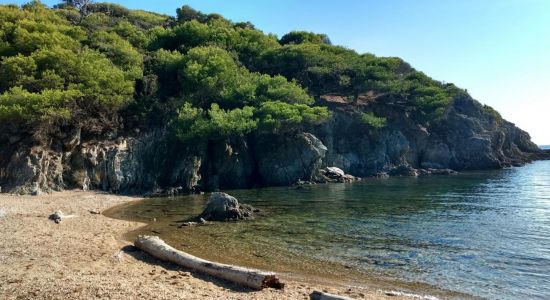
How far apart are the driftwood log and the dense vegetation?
86.8 ft

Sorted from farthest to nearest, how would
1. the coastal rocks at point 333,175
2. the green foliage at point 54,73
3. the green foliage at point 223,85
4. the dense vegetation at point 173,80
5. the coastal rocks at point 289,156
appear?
the coastal rocks at point 333,175, the coastal rocks at point 289,156, the green foliage at point 223,85, the dense vegetation at point 173,80, the green foliage at point 54,73

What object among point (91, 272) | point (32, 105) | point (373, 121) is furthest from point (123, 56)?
point (91, 272)

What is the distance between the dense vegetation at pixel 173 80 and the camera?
129 feet

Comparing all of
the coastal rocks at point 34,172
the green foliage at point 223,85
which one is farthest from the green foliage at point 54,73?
the green foliage at point 223,85

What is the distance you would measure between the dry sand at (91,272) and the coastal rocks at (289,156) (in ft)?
108

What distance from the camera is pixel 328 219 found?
2577cm

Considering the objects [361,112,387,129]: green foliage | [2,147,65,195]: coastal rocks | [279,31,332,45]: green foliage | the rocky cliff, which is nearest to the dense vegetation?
[361,112,387,129]: green foliage

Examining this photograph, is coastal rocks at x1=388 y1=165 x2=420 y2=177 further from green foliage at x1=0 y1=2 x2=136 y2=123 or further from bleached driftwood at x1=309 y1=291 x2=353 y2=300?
bleached driftwood at x1=309 y1=291 x2=353 y2=300

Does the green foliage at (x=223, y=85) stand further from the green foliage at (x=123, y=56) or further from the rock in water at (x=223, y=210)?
the rock in water at (x=223, y=210)

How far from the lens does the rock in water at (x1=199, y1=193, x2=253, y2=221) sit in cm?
2555

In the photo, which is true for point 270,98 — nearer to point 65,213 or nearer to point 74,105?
point 74,105

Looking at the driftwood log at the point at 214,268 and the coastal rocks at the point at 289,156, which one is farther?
the coastal rocks at the point at 289,156

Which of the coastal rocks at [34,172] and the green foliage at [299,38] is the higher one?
the green foliage at [299,38]

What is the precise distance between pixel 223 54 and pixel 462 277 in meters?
49.6
